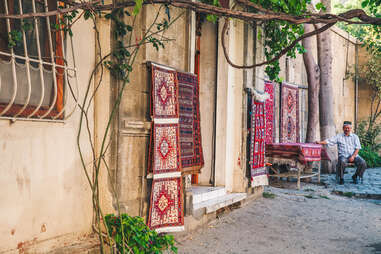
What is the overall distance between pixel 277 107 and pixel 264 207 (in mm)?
4295

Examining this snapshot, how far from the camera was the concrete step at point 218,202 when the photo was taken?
18.1 ft

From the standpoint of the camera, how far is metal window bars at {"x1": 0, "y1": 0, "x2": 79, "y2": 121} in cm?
292

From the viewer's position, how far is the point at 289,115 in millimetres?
11094

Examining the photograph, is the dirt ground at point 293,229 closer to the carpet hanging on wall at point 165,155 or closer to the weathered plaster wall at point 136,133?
the carpet hanging on wall at point 165,155

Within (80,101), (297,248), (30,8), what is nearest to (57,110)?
(80,101)

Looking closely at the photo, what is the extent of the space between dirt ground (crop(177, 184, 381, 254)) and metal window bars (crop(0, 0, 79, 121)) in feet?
7.64

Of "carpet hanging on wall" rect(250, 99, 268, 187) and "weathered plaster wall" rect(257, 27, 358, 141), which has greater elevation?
"weathered plaster wall" rect(257, 27, 358, 141)

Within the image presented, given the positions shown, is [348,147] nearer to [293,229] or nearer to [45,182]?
[293,229]

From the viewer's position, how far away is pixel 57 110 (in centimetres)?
339

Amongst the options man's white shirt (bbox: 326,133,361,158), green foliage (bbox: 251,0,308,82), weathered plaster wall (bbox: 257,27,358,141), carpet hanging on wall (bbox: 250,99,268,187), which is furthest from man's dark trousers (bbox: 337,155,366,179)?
green foliage (bbox: 251,0,308,82)

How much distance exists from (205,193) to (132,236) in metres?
2.45

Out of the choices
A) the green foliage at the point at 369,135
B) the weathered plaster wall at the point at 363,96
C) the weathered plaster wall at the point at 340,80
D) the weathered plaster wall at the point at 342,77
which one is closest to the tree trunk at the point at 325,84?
the weathered plaster wall at the point at 340,80

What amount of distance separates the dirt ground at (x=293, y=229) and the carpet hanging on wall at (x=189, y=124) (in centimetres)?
99

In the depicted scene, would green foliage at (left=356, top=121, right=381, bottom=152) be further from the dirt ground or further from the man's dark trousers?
the dirt ground
